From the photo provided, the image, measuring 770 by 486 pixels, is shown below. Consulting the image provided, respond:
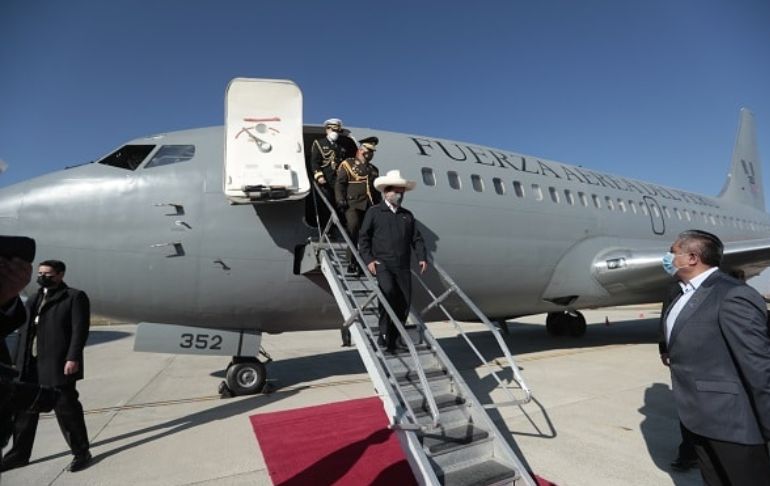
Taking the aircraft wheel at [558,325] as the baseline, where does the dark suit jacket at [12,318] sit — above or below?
above

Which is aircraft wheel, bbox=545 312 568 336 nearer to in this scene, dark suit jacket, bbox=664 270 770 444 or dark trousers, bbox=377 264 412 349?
dark trousers, bbox=377 264 412 349

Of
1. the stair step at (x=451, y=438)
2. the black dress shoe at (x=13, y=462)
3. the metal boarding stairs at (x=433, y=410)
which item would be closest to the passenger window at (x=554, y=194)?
the metal boarding stairs at (x=433, y=410)

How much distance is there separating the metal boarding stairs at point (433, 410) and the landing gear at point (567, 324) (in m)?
10.2

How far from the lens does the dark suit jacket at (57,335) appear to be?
4.39m

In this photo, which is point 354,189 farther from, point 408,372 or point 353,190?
point 408,372

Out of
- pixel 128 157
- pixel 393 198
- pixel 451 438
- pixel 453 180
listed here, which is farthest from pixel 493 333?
pixel 128 157

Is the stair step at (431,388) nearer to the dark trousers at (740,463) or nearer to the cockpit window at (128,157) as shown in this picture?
the dark trousers at (740,463)

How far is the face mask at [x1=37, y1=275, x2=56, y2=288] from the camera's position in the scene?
446cm

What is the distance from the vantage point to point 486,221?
321 inches

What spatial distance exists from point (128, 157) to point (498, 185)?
21.3ft

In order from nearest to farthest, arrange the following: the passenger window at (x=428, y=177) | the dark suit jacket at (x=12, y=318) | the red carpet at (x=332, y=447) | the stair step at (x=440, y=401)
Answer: the dark suit jacket at (x=12, y=318)
the red carpet at (x=332, y=447)
the stair step at (x=440, y=401)
the passenger window at (x=428, y=177)

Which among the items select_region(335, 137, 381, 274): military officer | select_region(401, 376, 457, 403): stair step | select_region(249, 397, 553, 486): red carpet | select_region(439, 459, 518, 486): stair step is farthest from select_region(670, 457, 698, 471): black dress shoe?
select_region(335, 137, 381, 274): military officer

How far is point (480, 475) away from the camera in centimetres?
351

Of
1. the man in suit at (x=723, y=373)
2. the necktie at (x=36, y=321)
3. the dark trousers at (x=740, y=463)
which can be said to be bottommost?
the necktie at (x=36, y=321)
